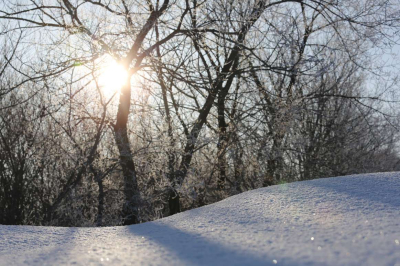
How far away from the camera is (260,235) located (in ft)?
5.61

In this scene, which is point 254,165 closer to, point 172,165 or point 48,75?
point 172,165

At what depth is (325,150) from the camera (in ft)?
26.8

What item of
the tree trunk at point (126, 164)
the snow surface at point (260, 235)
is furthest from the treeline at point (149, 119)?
the snow surface at point (260, 235)

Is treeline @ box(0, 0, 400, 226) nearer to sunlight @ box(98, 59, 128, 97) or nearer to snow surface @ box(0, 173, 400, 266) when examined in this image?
sunlight @ box(98, 59, 128, 97)

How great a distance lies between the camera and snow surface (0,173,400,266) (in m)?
1.44

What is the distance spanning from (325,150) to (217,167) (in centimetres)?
302

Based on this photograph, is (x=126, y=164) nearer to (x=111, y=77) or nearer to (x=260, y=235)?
(x=111, y=77)

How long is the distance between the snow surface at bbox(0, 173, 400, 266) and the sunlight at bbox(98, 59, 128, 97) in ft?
11.2

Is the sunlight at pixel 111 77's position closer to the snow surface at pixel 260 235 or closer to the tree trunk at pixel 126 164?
the tree trunk at pixel 126 164

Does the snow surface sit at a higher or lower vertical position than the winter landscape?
lower

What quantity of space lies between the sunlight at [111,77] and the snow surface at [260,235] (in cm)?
342

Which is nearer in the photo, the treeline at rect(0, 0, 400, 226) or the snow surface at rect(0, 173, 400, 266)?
the snow surface at rect(0, 173, 400, 266)

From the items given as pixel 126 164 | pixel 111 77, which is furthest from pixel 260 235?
pixel 111 77

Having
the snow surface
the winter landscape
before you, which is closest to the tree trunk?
the winter landscape
